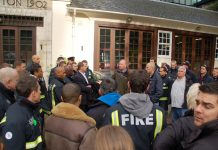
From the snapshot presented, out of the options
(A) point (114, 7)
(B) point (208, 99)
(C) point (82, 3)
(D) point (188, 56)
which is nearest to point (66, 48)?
(C) point (82, 3)

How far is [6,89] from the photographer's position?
12.4 ft

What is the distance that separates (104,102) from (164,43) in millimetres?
14380

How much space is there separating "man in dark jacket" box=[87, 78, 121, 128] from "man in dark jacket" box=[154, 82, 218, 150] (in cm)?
125

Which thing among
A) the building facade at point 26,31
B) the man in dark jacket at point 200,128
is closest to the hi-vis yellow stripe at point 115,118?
the man in dark jacket at point 200,128

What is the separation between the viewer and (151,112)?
10.2 ft

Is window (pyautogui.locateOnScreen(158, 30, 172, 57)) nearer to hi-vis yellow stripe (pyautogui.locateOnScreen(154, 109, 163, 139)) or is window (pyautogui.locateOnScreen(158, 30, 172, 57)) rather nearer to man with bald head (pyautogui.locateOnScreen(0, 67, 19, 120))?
man with bald head (pyautogui.locateOnScreen(0, 67, 19, 120))

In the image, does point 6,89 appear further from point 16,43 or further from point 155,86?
point 16,43

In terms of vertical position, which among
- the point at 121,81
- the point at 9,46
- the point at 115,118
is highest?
the point at 9,46

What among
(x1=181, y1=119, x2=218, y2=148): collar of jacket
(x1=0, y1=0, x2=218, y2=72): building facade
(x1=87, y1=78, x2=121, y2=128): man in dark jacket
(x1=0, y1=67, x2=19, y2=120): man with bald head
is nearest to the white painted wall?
(x1=0, y1=0, x2=218, y2=72): building facade

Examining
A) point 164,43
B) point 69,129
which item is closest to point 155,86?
point 69,129

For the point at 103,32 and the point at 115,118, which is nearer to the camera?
the point at 115,118

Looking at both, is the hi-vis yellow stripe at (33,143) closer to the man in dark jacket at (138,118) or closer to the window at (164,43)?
the man in dark jacket at (138,118)

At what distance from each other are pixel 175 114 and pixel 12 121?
16.8 ft

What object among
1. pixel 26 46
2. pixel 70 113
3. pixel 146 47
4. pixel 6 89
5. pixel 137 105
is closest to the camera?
pixel 70 113
